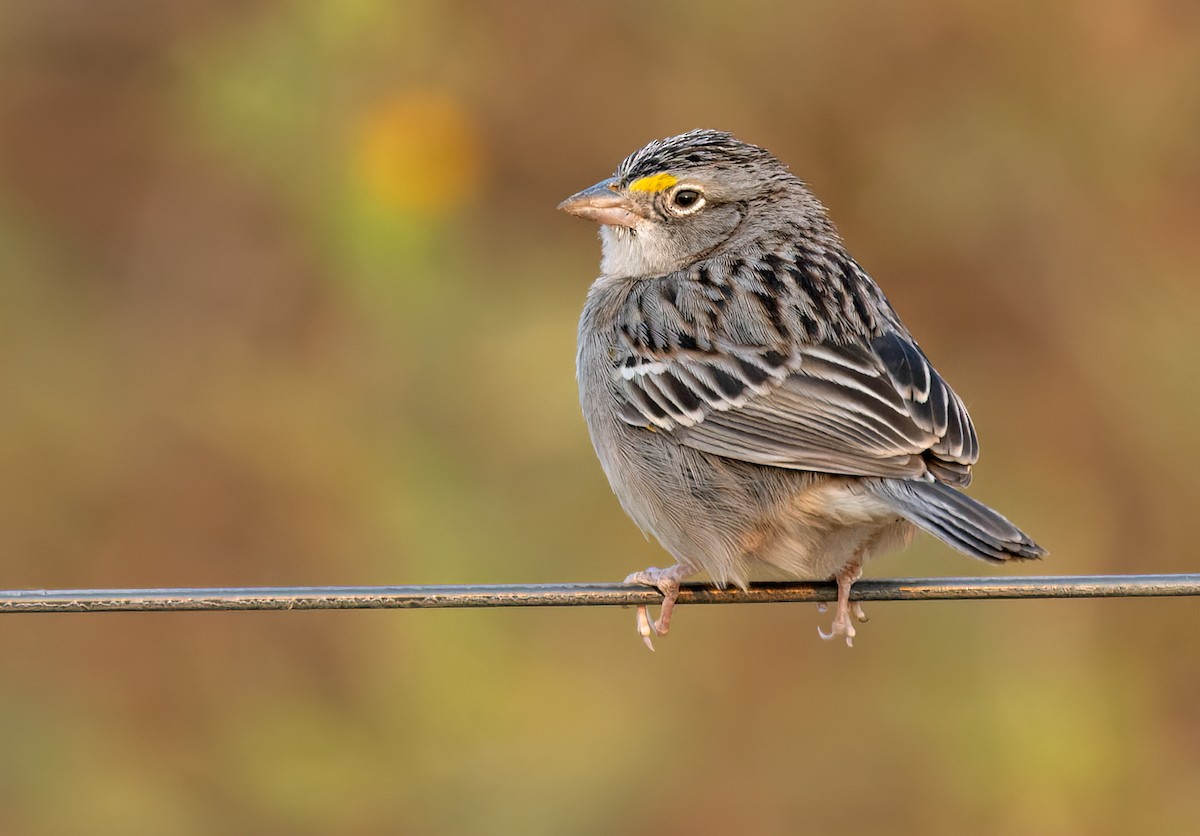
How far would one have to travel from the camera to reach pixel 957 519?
4.68m

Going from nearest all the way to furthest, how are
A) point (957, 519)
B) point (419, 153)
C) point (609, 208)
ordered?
point (957, 519)
point (609, 208)
point (419, 153)

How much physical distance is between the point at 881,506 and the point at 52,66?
7.75m

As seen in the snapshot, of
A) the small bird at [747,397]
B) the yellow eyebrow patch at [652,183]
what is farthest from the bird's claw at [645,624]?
the yellow eyebrow patch at [652,183]

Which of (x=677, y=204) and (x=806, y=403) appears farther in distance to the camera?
(x=677, y=204)

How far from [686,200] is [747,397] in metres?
1.23

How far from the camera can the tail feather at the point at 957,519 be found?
4.46m

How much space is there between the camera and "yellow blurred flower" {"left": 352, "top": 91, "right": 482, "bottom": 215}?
10.3 meters

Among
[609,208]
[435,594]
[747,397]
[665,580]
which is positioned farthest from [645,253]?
[435,594]

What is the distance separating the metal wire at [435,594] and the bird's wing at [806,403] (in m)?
0.75

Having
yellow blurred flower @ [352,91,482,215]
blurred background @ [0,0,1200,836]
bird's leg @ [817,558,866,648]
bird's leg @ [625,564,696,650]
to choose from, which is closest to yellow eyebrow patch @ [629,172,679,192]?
bird's leg @ [625,564,696,650]

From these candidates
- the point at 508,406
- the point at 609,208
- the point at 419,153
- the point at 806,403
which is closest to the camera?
the point at 806,403

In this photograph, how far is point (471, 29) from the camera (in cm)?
1070

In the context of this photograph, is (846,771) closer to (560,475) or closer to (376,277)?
(560,475)

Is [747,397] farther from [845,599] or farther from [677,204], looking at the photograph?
[677,204]
